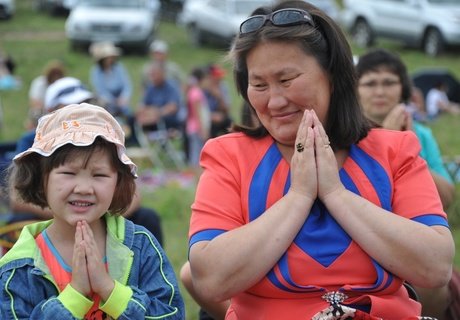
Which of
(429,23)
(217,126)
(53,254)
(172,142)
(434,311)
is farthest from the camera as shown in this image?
(429,23)

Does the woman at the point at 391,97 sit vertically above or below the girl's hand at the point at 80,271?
below

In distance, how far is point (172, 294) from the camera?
9.36 feet

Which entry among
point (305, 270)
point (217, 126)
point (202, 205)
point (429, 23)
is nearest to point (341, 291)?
point (305, 270)

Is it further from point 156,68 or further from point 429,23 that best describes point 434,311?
point 429,23

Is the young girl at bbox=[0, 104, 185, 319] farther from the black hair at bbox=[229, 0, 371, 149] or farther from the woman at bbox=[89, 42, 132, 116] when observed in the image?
the woman at bbox=[89, 42, 132, 116]

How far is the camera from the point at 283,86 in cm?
294

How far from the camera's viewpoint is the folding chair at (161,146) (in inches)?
489

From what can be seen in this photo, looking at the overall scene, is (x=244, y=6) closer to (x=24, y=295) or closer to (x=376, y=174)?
(x=376, y=174)

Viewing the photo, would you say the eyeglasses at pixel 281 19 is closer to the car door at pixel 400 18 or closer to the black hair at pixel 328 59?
the black hair at pixel 328 59

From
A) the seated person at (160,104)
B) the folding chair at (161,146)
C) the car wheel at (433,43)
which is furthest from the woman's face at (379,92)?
the car wheel at (433,43)

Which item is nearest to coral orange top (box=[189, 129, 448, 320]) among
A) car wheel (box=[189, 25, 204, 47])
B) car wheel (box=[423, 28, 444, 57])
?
car wheel (box=[423, 28, 444, 57])

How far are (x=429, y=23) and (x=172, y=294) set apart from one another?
65.9 feet

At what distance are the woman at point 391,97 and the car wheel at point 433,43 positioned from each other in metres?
17.3

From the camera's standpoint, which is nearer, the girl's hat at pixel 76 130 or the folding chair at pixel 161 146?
the girl's hat at pixel 76 130
